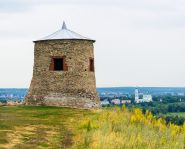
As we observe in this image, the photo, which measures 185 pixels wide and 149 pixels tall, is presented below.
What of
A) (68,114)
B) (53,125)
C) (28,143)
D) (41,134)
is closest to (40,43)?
(68,114)

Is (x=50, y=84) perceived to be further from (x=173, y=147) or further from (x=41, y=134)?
(x=173, y=147)

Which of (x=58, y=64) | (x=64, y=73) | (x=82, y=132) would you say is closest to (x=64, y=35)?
(x=58, y=64)

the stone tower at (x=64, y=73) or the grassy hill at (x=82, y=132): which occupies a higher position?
the stone tower at (x=64, y=73)

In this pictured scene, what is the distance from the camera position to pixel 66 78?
26406mm

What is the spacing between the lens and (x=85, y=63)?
88.0 feet

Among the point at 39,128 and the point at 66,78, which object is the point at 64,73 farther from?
the point at 39,128

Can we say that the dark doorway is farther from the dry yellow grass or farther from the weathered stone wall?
the dry yellow grass

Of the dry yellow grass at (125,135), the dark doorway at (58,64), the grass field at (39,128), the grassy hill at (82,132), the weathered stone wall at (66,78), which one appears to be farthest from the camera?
the dark doorway at (58,64)

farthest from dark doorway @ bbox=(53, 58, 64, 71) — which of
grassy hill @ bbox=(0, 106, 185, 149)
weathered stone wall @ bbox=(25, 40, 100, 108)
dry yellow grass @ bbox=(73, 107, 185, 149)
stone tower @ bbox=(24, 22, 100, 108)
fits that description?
dry yellow grass @ bbox=(73, 107, 185, 149)

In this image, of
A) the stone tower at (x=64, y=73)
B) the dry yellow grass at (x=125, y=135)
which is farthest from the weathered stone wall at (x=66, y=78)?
the dry yellow grass at (x=125, y=135)

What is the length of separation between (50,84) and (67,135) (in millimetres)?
10932

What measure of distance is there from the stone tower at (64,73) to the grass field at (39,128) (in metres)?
1.83

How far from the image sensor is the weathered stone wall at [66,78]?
86.2 feet

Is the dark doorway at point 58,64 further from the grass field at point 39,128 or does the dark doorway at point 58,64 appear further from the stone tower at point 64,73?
the grass field at point 39,128
